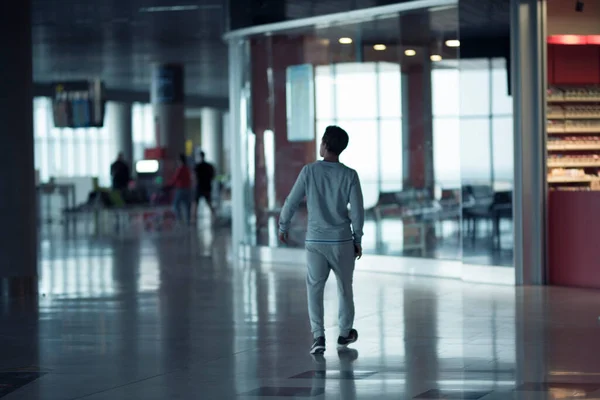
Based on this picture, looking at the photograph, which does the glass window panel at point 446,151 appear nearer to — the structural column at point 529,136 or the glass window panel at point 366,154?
the glass window panel at point 366,154

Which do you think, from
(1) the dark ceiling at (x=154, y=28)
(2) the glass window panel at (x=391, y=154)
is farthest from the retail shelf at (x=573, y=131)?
(2) the glass window panel at (x=391, y=154)

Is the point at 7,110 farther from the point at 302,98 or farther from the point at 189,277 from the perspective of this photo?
the point at 302,98

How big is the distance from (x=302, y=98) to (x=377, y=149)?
169 cm

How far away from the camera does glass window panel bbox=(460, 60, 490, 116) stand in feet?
42.0

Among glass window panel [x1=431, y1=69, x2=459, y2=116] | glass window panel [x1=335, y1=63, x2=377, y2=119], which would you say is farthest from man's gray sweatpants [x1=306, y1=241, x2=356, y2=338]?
glass window panel [x1=335, y1=63, x2=377, y2=119]

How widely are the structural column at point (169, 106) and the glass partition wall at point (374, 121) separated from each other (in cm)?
1291

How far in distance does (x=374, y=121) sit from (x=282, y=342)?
7026mm

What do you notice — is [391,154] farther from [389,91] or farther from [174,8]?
[174,8]

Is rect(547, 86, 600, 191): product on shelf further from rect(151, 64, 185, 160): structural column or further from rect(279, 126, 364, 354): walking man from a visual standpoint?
rect(151, 64, 185, 160): structural column

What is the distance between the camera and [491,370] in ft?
23.8

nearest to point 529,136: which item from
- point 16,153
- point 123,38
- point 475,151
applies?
point 475,151

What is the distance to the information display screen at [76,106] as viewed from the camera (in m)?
24.7

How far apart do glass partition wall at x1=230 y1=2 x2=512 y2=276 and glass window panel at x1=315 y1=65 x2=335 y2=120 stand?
14 millimetres

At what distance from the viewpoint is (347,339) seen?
8.27m
